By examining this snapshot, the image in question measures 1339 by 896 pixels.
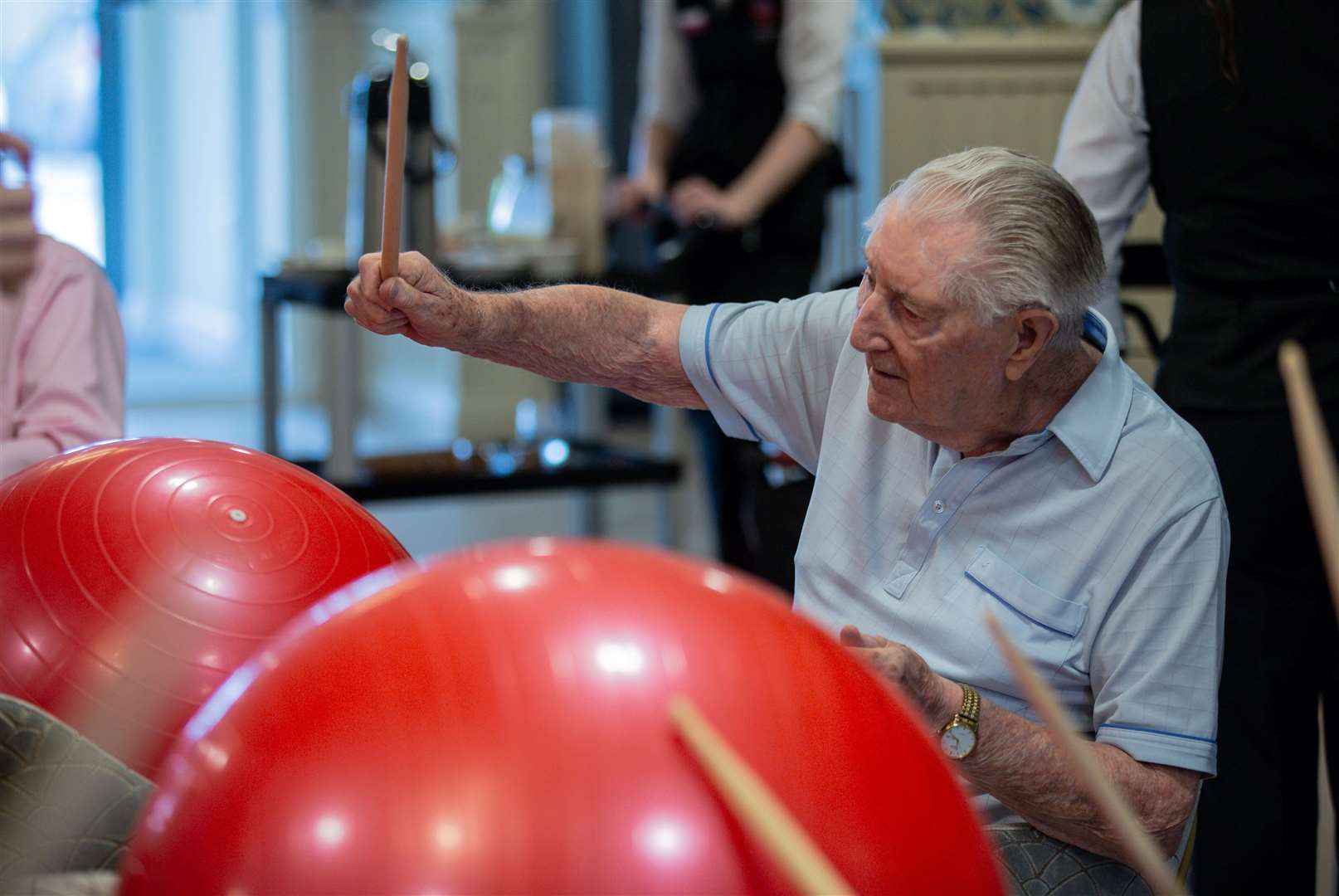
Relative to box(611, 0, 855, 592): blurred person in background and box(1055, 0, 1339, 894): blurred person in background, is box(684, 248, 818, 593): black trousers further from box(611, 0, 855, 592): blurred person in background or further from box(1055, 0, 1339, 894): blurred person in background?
box(1055, 0, 1339, 894): blurred person in background

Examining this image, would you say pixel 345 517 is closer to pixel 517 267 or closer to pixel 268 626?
pixel 268 626

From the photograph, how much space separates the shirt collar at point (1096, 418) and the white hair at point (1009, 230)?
7 cm

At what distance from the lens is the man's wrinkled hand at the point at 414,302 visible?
1.37 meters

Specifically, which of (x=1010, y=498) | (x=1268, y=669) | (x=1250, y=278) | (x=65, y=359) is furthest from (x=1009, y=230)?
(x=65, y=359)

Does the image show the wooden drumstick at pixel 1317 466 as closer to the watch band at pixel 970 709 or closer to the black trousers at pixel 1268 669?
the watch band at pixel 970 709

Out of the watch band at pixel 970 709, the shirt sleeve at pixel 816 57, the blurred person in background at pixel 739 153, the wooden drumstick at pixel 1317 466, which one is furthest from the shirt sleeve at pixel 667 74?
the wooden drumstick at pixel 1317 466

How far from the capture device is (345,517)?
4.16 feet

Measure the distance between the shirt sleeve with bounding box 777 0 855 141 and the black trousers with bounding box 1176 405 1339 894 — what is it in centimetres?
171

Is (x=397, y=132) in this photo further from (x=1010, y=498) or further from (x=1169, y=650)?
(x=1169, y=650)

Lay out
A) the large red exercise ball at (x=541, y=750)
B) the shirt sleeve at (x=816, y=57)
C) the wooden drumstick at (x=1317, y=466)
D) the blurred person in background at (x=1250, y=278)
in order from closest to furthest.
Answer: the wooden drumstick at (x=1317, y=466) → the large red exercise ball at (x=541, y=750) → the blurred person in background at (x=1250, y=278) → the shirt sleeve at (x=816, y=57)

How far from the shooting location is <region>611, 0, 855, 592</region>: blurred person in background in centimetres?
332

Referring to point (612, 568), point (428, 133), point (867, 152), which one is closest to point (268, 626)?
point (612, 568)

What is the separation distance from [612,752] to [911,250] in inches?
26.2

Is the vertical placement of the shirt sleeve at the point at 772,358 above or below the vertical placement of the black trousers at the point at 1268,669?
above
